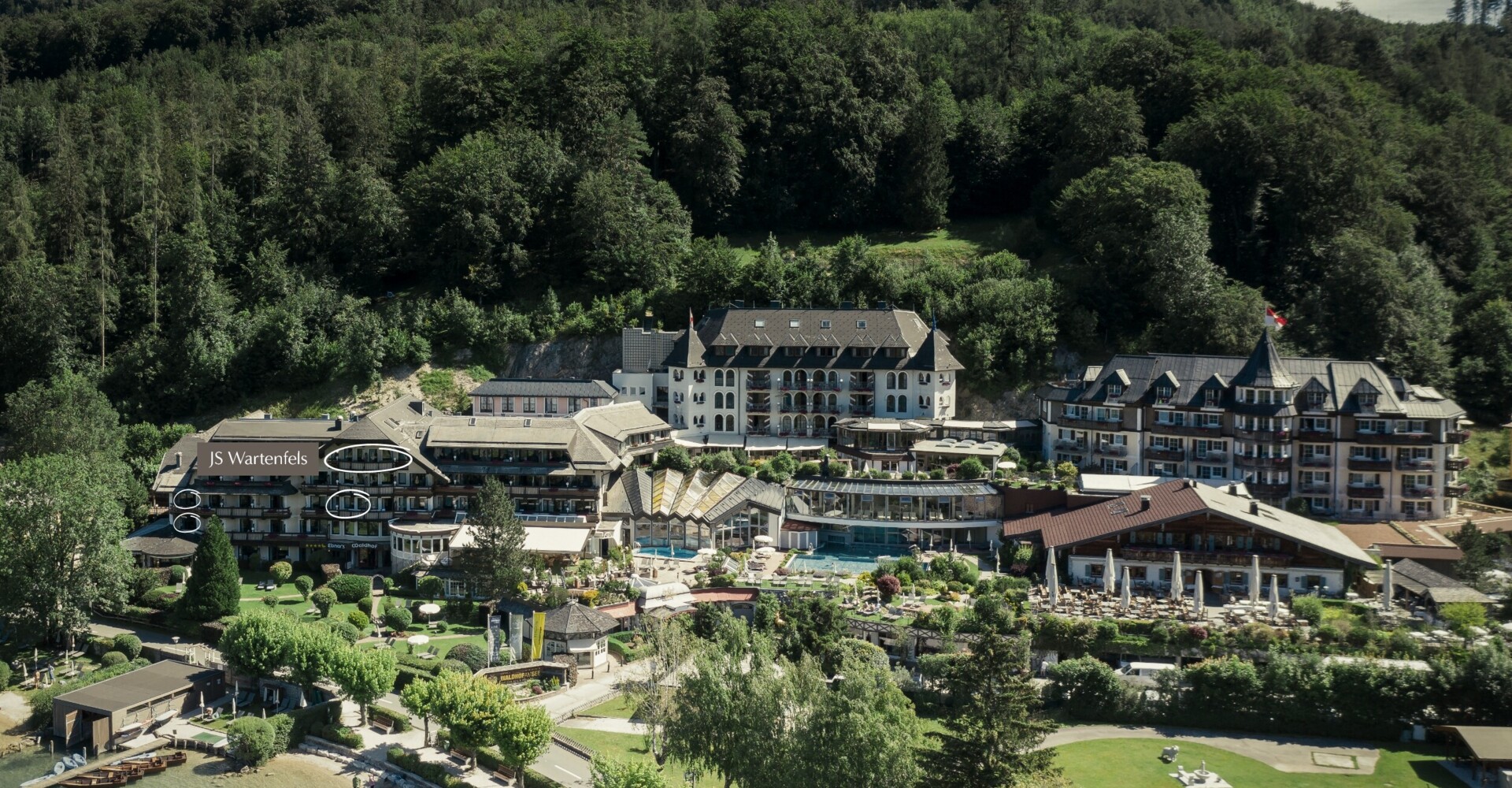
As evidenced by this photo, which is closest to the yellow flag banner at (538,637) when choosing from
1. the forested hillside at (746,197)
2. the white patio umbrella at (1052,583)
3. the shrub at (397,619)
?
the shrub at (397,619)

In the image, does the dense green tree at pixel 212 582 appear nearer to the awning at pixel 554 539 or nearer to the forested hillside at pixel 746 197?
the awning at pixel 554 539

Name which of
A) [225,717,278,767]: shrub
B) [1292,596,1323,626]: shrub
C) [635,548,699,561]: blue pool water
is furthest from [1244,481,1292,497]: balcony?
[225,717,278,767]: shrub

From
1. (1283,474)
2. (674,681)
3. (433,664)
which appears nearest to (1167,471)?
(1283,474)

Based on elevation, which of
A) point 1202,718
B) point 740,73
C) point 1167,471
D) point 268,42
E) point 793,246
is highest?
point 268,42

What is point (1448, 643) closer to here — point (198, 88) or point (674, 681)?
point (674, 681)

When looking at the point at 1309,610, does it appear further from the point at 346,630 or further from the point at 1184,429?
the point at 346,630

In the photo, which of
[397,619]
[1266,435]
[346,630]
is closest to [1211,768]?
[1266,435]
